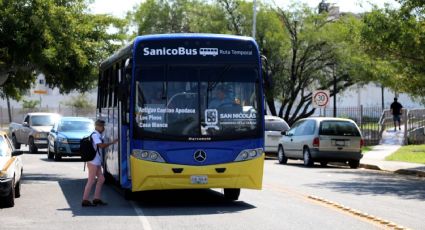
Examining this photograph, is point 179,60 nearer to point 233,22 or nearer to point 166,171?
point 166,171

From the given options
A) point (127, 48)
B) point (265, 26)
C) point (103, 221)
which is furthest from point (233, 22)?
point (103, 221)

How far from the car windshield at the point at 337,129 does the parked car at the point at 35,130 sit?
14.4m

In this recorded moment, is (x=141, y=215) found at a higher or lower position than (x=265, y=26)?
lower

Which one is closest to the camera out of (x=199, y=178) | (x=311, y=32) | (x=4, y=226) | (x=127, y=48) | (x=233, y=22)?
(x=4, y=226)

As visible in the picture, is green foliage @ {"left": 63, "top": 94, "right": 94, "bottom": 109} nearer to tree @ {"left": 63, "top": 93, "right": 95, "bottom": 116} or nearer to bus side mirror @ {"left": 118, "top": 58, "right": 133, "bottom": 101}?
tree @ {"left": 63, "top": 93, "right": 95, "bottom": 116}

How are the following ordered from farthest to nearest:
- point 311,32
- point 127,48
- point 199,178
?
point 311,32 < point 127,48 < point 199,178

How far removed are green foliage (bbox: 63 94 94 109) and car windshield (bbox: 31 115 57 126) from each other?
4707cm

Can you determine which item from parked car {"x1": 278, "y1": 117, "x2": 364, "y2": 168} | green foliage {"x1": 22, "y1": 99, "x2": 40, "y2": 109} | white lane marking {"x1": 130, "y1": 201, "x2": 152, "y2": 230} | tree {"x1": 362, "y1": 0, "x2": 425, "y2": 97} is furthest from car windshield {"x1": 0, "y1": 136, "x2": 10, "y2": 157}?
green foliage {"x1": 22, "y1": 99, "x2": 40, "y2": 109}

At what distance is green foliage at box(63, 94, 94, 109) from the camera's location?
3390 inches

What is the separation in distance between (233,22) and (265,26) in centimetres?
256

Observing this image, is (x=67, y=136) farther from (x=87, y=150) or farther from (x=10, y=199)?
(x=87, y=150)

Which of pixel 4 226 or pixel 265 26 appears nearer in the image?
pixel 4 226

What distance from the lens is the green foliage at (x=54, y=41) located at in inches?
834

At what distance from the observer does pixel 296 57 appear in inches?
1838
